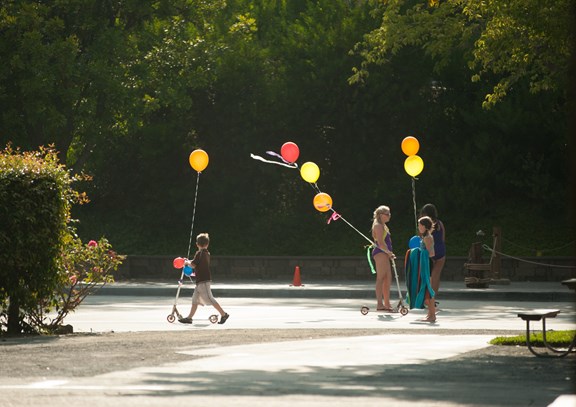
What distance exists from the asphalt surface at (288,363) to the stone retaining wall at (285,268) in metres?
10.6

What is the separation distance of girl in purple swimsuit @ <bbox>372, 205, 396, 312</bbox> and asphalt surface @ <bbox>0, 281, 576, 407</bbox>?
38 cm

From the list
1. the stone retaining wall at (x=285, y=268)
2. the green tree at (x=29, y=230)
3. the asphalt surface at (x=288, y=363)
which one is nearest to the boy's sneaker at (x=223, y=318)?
the asphalt surface at (x=288, y=363)

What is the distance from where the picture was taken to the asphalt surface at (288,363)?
11164 mm

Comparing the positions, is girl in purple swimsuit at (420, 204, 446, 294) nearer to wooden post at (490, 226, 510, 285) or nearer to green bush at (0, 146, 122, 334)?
green bush at (0, 146, 122, 334)

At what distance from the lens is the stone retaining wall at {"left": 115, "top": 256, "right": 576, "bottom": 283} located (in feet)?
111

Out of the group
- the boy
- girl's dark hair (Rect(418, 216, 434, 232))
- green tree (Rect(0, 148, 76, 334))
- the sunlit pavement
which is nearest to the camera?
green tree (Rect(0, 148, 76, 334))

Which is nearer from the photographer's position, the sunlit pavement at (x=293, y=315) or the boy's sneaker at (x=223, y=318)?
the sunlit pavement at (x=293, y=315)

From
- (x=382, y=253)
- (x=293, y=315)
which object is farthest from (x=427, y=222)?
(x=293, y=315)

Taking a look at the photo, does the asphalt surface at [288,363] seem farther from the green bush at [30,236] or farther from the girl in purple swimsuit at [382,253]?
the green bush at [30,236]

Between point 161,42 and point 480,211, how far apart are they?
34.1ft

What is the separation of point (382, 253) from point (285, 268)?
13552 mm

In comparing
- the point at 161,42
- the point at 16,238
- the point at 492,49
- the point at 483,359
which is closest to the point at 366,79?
the point at 161,42

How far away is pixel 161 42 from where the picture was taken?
39.6 metres

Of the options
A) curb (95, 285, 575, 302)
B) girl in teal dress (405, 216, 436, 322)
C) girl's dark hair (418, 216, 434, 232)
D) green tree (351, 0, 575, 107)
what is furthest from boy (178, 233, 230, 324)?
curb (95, 285, 575, 302)
